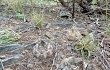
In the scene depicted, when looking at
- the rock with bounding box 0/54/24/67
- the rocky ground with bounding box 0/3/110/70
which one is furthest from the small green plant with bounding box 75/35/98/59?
the rock with bounding box 0/54/24/67

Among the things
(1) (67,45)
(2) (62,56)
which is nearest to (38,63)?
(2) (62,56)

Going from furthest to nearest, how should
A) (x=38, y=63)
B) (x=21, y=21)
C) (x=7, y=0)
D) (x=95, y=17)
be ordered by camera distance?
(x=7, y=0), (x=95, y=17), (x=21, y=21), (x=38, y=63)

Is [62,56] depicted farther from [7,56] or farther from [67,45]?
[7,56]

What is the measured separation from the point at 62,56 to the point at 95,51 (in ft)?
0.87

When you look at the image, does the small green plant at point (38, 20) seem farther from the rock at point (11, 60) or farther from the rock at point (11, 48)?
the rock at point (11, 60)

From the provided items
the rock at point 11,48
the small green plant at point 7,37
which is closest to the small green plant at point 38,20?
the small green plant at point 7,37

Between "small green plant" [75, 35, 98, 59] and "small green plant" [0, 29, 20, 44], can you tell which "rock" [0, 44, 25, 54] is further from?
"small green plant" [75, 35, 98, 59]

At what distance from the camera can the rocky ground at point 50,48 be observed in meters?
1.71

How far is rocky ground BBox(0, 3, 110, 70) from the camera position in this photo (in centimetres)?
171

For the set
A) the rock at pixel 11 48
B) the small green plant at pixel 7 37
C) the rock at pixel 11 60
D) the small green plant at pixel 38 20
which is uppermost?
the small green plant at pixel 38 20

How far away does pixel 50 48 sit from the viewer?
1.84 metres

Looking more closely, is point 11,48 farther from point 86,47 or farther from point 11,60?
point 86,47

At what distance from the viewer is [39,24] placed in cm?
218

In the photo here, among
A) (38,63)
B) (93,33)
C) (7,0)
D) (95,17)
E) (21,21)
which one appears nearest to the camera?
(38,63)
